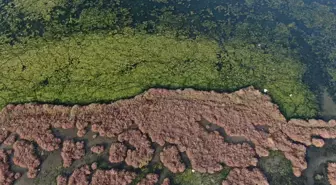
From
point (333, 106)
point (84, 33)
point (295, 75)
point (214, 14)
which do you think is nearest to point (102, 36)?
point (84, 33)

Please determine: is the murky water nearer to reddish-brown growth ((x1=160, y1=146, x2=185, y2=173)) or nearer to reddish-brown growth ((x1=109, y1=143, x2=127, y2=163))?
reddish-brown growth ((x1=160, y1=146, x2=185, y2=173))

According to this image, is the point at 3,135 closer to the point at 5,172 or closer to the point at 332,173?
the point at 5,172

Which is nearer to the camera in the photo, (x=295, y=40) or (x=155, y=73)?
(x=155, y=73)

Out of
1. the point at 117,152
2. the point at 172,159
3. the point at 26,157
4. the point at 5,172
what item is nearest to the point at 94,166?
the point at 117,152

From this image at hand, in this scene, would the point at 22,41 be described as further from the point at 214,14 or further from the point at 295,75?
the point at 295,75

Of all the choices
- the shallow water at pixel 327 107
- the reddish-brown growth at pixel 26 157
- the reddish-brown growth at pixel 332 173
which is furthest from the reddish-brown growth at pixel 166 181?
the shallow water at pixel 327 107

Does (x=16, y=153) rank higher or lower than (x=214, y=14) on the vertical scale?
lower

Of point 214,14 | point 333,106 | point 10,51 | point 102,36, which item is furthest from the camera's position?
point 214,14
